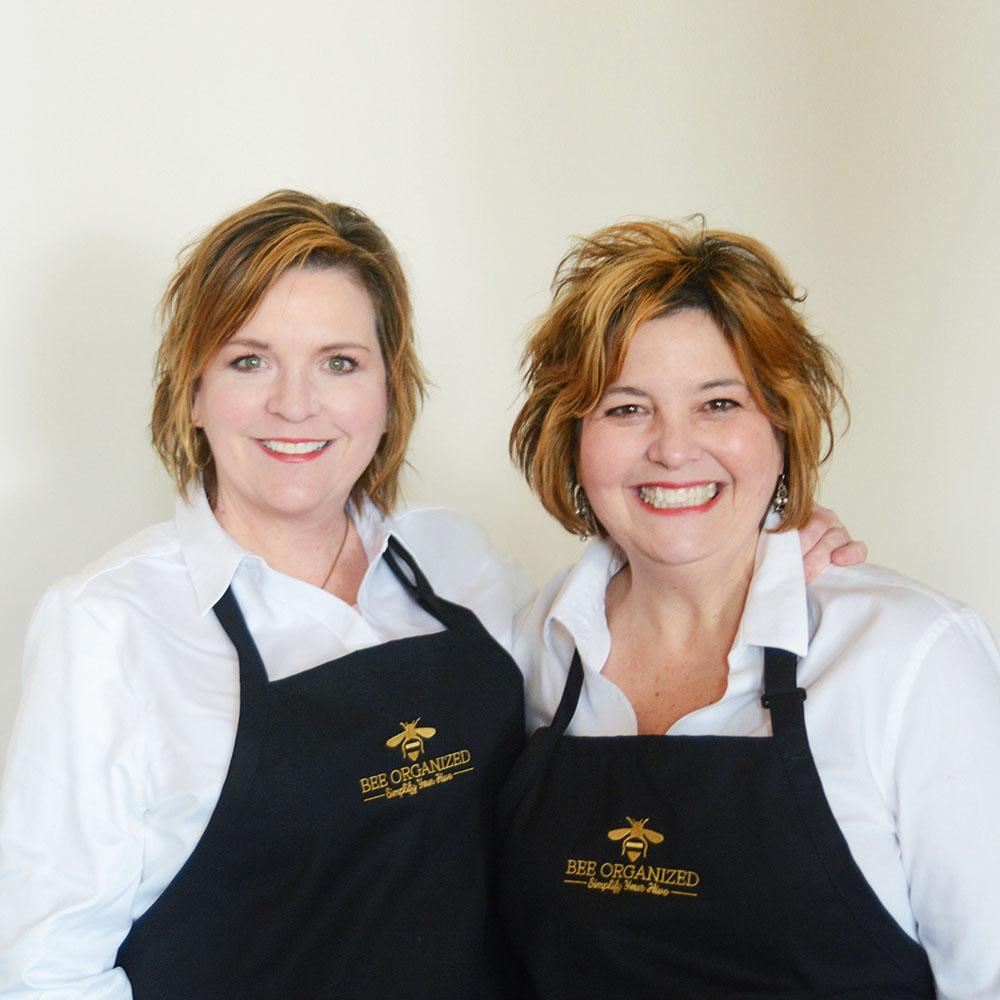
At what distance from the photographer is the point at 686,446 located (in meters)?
1.69

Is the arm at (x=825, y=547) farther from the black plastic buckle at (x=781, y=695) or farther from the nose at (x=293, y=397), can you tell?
the nose at (x=293, y=397)

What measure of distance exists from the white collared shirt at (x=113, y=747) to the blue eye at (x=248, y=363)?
0.22m

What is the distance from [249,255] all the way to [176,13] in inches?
29.2

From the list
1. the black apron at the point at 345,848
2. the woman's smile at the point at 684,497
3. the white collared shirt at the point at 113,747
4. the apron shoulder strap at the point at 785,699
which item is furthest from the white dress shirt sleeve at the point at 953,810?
the white collared shirt at the point at 113,747

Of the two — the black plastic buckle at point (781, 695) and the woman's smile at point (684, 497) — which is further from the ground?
the woman's smile at point (684, 497)

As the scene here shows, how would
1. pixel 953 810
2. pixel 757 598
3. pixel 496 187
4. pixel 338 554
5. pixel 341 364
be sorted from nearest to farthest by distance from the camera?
pixel 953 810
pixel 757 598
pixel 341 364
pixel 338 554
pixel 496 187

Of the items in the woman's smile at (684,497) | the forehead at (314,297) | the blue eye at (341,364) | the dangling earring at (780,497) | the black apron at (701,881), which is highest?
the forehead at (314,297)

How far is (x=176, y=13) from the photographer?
232cm

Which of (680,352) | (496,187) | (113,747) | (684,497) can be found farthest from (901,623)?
(496,187)

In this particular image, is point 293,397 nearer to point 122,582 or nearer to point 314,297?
point 314,297

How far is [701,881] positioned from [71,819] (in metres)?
0.74

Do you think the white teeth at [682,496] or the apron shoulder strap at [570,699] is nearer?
the white teeth at [682,496]

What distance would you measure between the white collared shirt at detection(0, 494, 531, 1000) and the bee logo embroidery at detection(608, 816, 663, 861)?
469 millimetres

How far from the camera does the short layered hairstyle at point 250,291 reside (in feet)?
5.90
